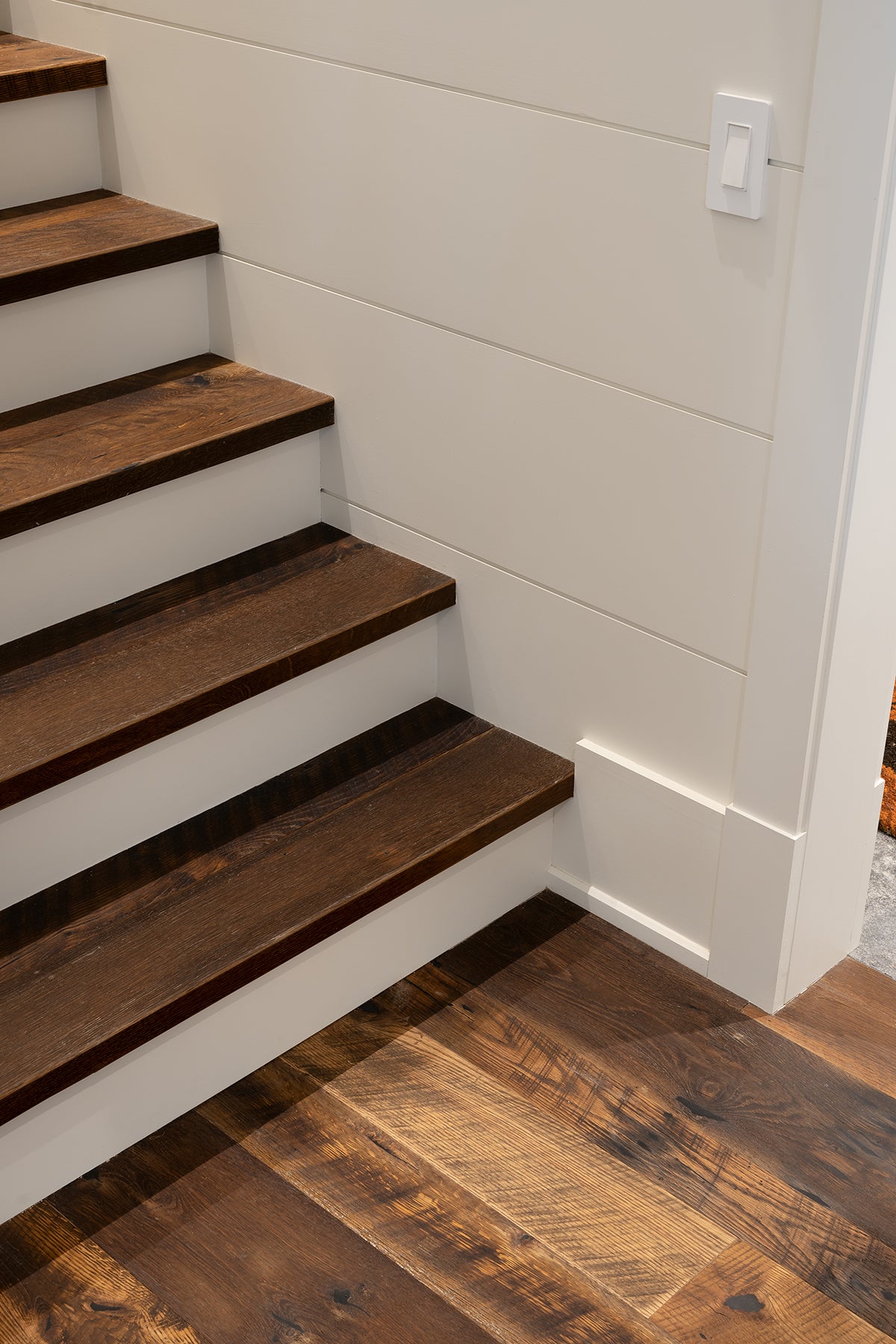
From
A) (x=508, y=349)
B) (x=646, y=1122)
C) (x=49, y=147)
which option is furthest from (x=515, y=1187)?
(x=49, y=147)

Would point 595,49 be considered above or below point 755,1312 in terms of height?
above

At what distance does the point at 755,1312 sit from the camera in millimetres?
1446

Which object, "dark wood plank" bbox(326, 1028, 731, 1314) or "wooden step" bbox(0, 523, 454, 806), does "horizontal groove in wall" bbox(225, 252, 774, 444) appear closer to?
"wooden step" bbox(0, 523, 454, 806)

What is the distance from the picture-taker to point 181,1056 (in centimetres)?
162

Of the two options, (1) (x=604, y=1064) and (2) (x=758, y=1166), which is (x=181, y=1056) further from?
(2) (x=758, y=1166)

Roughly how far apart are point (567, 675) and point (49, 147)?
117 centimetres

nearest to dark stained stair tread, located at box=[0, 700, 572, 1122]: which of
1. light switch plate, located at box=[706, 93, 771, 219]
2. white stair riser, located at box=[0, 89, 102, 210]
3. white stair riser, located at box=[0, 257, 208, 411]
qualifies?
white stair riser, located at box=[0, 257, 208, 411]

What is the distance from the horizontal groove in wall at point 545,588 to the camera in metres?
1.73

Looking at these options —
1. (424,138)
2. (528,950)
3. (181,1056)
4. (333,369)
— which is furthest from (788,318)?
(181,1056)

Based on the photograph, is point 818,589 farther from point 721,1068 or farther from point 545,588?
point 721,1068

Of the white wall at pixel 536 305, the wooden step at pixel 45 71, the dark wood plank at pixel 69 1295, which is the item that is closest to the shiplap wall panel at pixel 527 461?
the white wall at pixel 536 305

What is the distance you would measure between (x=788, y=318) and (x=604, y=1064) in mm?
927

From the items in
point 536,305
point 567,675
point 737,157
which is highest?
point 737,157

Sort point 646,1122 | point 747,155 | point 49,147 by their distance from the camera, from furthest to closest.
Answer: point 49,147, point 646,1122, point 747,155
